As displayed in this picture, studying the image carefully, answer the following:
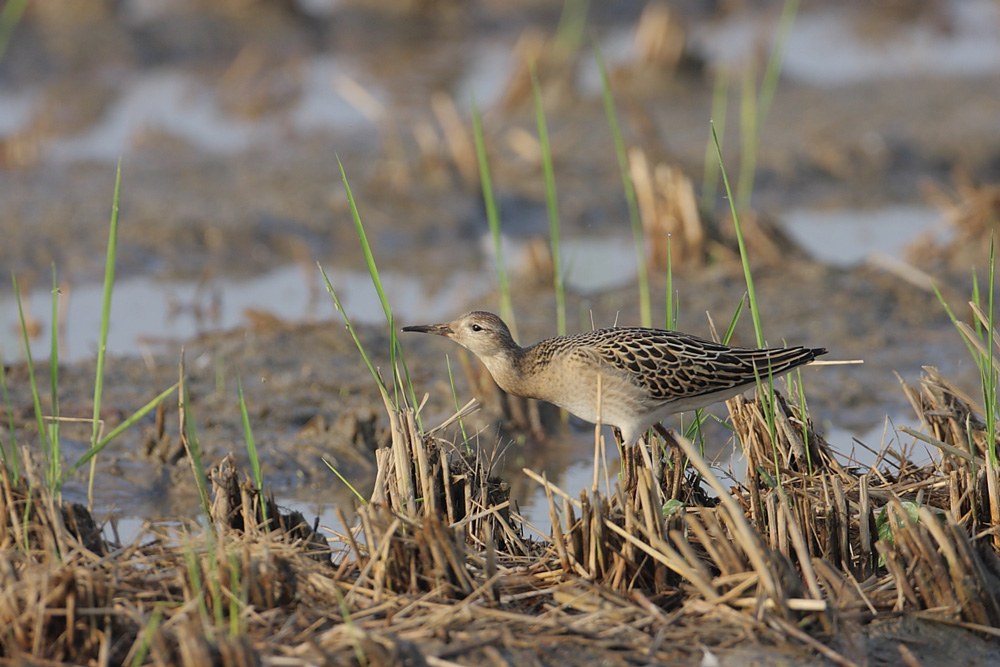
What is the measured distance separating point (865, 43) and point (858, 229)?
986 centimetres

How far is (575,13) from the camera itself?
21.0m

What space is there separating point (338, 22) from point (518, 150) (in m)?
8.25

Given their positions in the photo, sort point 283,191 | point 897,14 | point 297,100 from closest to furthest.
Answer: point 283,191 → point 297,100 → point 897,14

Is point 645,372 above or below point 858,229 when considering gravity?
below

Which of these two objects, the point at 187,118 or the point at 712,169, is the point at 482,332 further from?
the point at 187,118

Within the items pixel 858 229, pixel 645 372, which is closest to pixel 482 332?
pixel 645 372

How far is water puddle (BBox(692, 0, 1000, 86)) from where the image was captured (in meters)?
19.8

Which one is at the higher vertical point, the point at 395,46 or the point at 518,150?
the point at 395,46

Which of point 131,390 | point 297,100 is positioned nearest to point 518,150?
point 297,100

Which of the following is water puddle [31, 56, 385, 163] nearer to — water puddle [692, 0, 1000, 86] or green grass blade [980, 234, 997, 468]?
water puddle [692, 0, 1000, 86]

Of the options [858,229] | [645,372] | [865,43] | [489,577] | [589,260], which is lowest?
[489,577]

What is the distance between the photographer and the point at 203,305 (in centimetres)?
1102

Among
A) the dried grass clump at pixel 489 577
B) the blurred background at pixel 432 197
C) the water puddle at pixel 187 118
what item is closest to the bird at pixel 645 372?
the dried grass clump at pixel 489 577

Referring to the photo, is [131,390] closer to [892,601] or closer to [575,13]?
[892,601]
